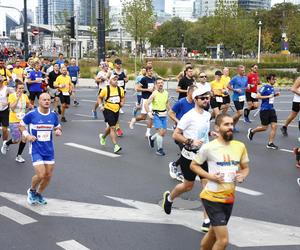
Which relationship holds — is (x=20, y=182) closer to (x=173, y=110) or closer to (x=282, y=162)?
(x=173, y=110)

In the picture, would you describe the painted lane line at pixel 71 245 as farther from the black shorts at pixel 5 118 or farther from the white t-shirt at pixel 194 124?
the black shorts at pixel 5 118

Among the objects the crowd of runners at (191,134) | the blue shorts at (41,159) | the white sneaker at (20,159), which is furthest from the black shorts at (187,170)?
the white sneaker at (20,159)

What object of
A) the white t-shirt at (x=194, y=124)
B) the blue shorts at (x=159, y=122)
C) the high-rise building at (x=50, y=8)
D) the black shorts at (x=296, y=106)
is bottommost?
the blue shorts at (x=159, y=122)

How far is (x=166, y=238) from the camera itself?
5.86 metres

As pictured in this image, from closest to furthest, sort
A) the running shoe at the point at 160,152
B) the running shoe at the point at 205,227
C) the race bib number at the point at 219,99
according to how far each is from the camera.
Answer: the running shoe at the point at 205,227, the running shoe at the point at 160,152, the race bib number at the point at 219,99

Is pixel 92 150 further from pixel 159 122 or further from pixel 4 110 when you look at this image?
pixel 4 110

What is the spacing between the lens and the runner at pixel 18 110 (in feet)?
32.8

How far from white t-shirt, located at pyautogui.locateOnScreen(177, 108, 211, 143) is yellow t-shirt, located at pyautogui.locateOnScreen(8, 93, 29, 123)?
4.82 meters

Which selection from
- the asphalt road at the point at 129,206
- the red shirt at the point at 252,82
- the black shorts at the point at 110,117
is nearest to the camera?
the asphalt road at the point at 129,206

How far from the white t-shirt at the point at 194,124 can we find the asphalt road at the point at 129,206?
1104 millimetres

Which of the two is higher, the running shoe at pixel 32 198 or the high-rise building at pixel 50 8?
the high-rise building at pixel 50 8

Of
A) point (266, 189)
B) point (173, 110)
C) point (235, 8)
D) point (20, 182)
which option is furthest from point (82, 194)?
point (235, 8)

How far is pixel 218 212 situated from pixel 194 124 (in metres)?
1.85

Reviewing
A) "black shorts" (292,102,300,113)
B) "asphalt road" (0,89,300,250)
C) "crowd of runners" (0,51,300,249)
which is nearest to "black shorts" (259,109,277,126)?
"crowd of runners" (0,51,300,249)
